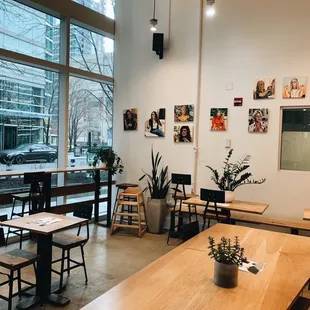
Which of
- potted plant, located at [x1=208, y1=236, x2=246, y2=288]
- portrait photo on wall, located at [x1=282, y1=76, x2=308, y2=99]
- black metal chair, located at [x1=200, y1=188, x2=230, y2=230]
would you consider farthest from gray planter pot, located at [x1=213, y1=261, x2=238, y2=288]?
portrait photo on wall, located at [x1=282, y1=76, x2=308, y2=99]

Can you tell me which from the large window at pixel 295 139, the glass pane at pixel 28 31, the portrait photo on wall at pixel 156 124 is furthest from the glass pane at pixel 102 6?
the large window at pixel 295 139

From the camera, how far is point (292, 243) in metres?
2.50

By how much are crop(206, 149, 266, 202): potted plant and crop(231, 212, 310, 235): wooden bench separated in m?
0.42

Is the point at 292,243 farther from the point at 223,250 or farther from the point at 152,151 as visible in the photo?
the point at 152,151

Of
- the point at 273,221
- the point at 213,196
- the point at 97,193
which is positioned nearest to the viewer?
the point at 213,196

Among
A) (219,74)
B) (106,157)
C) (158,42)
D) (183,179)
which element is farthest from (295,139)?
(106,157)

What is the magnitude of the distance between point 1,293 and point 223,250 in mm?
2455

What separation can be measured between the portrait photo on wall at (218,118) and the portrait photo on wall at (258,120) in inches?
15.8

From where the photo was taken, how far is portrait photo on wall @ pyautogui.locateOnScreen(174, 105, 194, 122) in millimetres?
5363

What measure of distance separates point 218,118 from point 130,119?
5.69 ft

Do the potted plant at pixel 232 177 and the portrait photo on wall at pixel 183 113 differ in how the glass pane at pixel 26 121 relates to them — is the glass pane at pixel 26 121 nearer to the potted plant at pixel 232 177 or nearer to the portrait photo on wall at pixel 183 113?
the portrait photo on wall at pixel 183 113

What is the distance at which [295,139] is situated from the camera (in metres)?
4.62

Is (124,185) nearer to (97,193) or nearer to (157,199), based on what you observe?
(97,193)

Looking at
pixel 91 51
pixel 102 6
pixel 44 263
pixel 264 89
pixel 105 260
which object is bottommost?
pixel 105 260
